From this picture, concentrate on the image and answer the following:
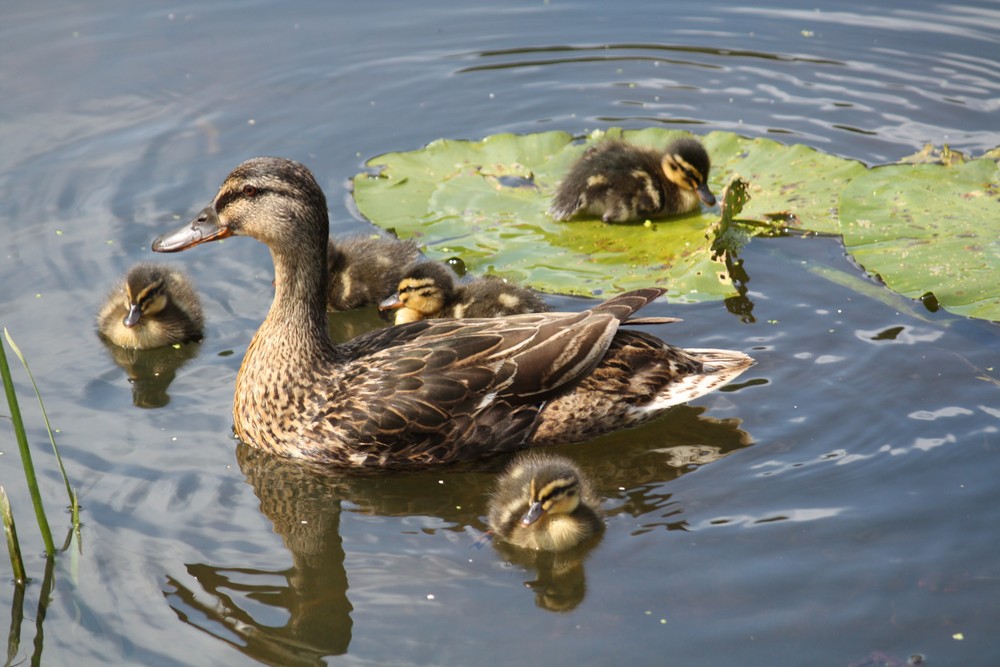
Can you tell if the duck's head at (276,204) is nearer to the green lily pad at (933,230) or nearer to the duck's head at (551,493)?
the duck's head at (551,493)

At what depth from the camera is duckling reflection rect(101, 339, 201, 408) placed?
6.21m

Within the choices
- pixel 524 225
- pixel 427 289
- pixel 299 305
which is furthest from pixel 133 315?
pixel 524 225

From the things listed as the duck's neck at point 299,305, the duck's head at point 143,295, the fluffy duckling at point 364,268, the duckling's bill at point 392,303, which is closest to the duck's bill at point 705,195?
the fluffy duckling at point 364,268

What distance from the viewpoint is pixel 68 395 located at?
612cm

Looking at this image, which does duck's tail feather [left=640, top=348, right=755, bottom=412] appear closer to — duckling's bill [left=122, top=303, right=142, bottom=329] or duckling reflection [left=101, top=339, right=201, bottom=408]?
duckling reflection [left=101, top=339, right=201, bottom=408]

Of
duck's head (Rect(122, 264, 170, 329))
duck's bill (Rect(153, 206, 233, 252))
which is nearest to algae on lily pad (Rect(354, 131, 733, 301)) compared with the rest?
duck's head (Rect(122, 264, 170, 329))

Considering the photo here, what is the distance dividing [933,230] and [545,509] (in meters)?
3.04

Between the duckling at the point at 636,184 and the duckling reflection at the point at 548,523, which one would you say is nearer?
the duckling reflection at the point at 548,523

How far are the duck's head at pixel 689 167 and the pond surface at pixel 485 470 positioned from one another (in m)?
0.45

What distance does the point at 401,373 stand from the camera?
17.9 feet

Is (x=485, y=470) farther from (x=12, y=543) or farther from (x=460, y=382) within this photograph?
(x=12, y=543)

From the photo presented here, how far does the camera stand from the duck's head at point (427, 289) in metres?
6.46

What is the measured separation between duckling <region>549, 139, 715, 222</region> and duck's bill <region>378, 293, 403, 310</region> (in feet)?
3.83

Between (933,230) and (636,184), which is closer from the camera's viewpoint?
(933,230)
